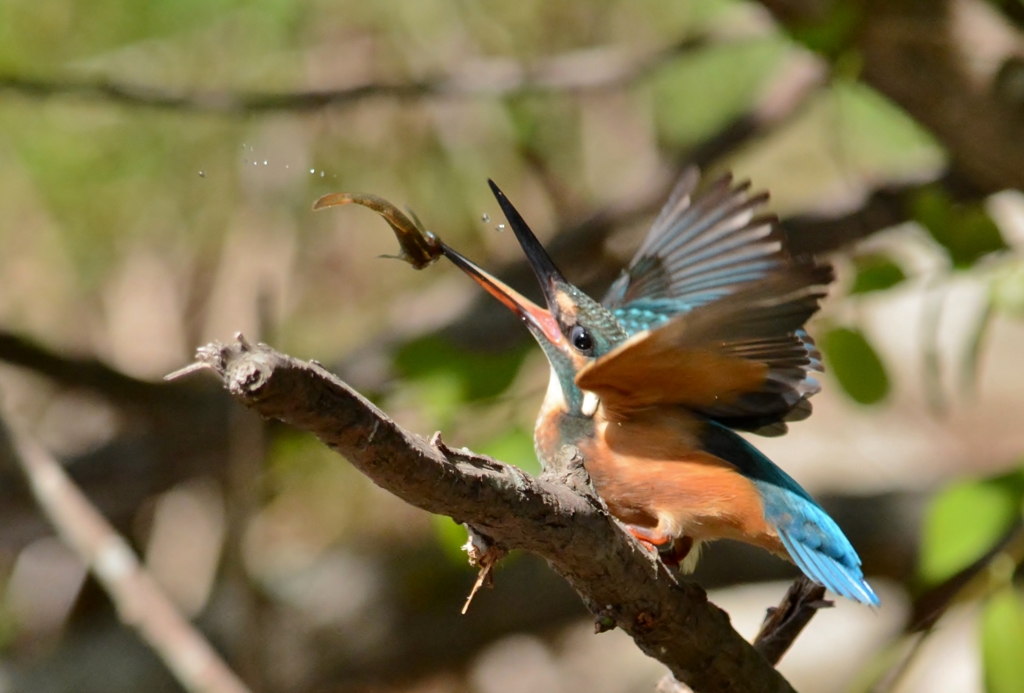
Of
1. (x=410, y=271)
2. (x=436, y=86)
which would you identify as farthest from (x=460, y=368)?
(x=410, y=271)

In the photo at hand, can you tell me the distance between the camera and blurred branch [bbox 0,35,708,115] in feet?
9.17

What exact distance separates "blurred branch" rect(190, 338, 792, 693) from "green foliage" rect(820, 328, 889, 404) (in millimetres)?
738

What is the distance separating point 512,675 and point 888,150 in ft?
7.58

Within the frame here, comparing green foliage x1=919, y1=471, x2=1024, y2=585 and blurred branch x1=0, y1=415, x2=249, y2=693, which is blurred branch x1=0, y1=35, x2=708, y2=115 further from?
green foliage x1=919, y1=471, x2=1024, y2=585

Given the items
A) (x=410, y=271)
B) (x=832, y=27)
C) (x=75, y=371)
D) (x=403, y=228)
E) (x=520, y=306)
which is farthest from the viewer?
(x=410, y=271)

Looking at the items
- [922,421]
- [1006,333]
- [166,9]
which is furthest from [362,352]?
[1006,333]

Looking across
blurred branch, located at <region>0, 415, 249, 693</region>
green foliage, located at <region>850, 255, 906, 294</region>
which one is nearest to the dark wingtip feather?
green foliage, located at <region>850, 255, 906, 294</region>

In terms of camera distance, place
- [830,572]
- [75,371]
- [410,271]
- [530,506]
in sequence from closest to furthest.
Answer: [530,506] < [830,572] < [75,371] < [410,271]

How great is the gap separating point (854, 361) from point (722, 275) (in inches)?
14.0

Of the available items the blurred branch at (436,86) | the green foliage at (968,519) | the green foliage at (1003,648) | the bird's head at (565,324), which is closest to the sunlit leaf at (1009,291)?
the green foliage at (968,519)

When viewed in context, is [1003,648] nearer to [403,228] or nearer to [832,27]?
[403,228]

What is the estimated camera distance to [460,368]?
2178mm

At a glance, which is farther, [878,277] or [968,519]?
[878,277]

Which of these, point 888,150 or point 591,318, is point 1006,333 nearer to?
point 888,150
